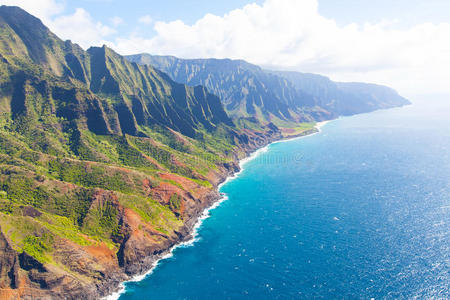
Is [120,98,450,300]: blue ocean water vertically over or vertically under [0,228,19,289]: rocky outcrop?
under

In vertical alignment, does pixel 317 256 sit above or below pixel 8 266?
below

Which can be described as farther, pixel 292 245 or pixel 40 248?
pixel 292 245

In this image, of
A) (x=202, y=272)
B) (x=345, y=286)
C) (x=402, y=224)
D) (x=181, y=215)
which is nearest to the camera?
(x=345, y=286)

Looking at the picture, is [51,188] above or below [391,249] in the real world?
above

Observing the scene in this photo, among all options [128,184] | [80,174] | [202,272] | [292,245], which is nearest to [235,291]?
[202,272]

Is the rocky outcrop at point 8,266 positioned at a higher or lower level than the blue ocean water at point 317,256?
higher

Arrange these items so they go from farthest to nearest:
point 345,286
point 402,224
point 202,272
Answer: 1. point 402,224
2. point 202,272
3. point 345,286

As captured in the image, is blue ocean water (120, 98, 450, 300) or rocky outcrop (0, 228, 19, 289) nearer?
rocky outcrop (0, 228, 19, 289)

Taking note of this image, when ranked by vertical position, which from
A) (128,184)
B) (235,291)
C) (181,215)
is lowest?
(235,291)

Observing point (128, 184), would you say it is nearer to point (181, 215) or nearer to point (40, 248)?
point (181, 215)

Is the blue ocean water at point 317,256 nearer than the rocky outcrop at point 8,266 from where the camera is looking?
No

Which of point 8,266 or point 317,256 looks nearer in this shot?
point 8,266
